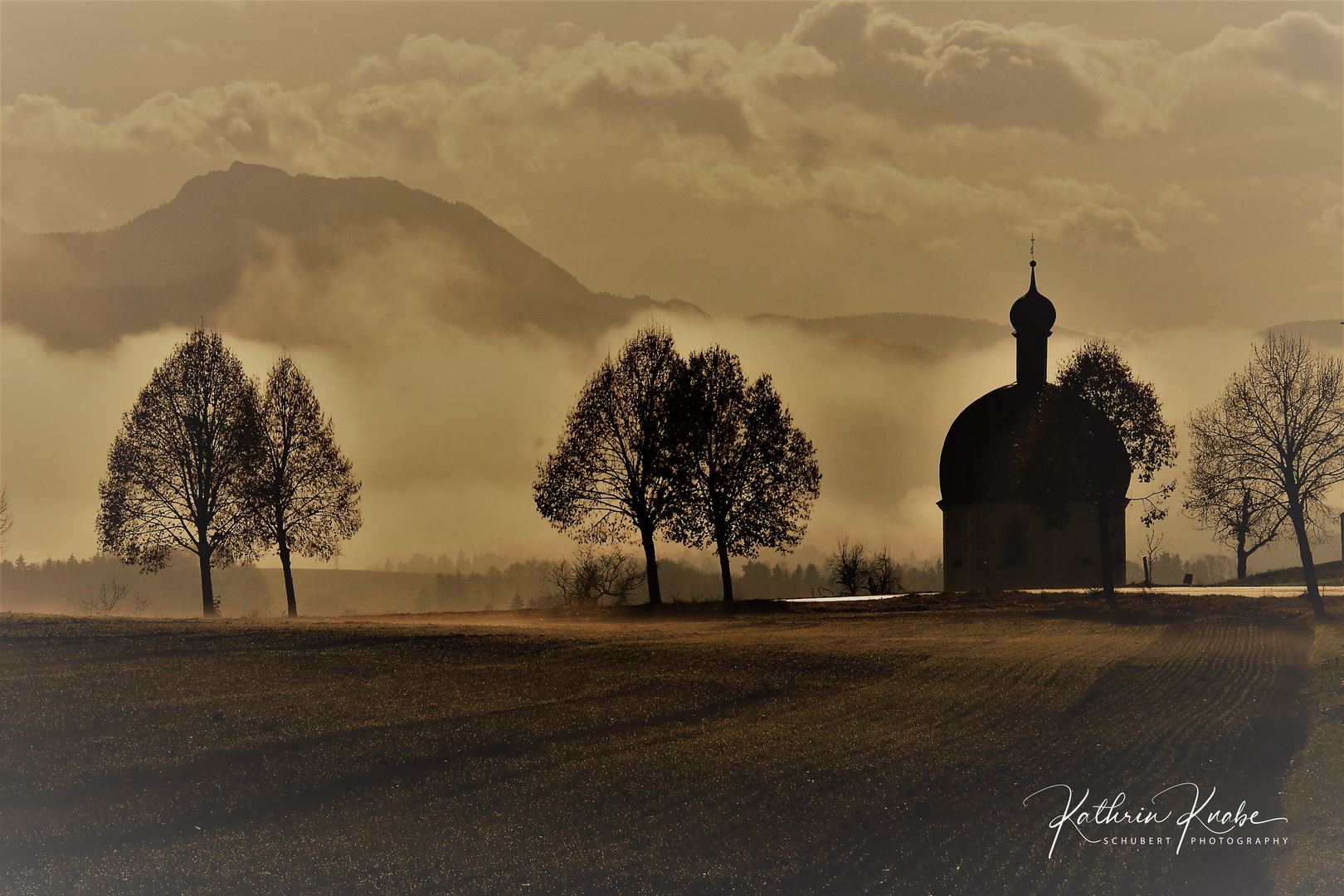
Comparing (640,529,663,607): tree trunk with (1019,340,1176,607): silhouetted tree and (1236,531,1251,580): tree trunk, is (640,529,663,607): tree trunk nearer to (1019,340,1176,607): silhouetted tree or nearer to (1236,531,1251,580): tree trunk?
(1019,340,1176,607): silhouetted tree

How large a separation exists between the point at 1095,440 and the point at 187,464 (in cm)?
3223

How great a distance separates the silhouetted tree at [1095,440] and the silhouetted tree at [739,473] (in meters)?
8.26

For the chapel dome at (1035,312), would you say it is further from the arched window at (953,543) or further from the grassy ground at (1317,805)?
the grassy ground at (1317,805)

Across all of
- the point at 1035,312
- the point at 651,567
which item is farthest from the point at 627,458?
the point at 1035,312

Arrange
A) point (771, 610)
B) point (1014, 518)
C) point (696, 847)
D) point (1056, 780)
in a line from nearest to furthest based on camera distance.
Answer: point (696, 847) < point (1056, 780) < point (771, 610) < point (1014, 518)

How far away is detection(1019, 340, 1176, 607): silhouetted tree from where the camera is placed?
1558 inches

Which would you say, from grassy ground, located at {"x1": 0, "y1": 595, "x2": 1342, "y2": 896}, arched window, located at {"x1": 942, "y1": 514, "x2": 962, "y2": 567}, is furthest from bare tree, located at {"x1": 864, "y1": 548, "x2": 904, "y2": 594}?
grassy ground, located at {"x1": 0, "y1": 595, "x2": 1342, "y2": 896}

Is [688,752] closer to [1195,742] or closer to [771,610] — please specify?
[1195,742]

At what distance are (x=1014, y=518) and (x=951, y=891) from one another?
44143mm

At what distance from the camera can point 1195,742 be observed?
47.0 ft

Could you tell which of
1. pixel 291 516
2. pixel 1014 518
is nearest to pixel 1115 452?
pixel 1014 518

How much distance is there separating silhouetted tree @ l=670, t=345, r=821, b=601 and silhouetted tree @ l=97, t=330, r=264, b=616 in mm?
15863

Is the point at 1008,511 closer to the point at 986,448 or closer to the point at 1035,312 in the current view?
the point at 986,448

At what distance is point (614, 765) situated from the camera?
1311 cm
